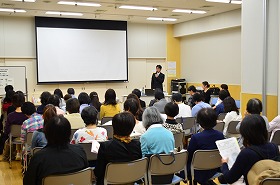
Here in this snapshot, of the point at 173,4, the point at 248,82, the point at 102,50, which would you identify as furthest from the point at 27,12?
the point at 248,82

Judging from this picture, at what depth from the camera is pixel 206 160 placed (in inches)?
131

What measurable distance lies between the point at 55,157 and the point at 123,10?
342 inches

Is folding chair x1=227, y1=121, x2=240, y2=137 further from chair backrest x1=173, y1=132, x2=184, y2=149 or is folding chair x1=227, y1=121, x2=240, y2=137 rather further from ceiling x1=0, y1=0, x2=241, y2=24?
ceiling x1=0, y1=0, x2=241, y2=24

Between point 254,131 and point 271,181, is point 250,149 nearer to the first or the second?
point 254,131

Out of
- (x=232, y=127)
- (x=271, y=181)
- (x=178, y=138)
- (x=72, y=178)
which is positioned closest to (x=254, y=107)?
(x=232, y=127)

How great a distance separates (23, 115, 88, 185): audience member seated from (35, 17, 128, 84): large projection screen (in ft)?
30.9

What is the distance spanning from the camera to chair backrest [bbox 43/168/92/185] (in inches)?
96.3

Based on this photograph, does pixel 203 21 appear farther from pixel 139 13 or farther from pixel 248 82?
pixel 248 82

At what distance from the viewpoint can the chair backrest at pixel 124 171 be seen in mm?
2889

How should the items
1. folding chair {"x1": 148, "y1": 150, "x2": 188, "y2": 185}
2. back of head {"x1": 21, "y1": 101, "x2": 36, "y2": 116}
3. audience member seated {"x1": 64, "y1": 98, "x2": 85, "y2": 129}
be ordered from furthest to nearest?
back of head {"x1": 21, "y1": 101, "x2": 36, "y2": 116}
audience member seated {"x1": 64, "y1": 98, "x2": 85, "y2": 129}
folding chair {"x1": 148, "y1": 150, "x2": 188, "y2": 185}

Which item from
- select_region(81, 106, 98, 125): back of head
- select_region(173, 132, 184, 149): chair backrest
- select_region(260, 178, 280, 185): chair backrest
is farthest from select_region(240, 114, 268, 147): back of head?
select_region(81, 106, 98, 125): back of head

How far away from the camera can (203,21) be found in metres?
12.1

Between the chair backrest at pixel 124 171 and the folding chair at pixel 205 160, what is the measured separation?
1.87 feet

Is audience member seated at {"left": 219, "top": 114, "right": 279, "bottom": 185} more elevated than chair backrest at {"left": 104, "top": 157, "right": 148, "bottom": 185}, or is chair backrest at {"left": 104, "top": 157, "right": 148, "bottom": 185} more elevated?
audience member seated at {"left": 219, "top": 114, "right": 279, "bottom": 185}
